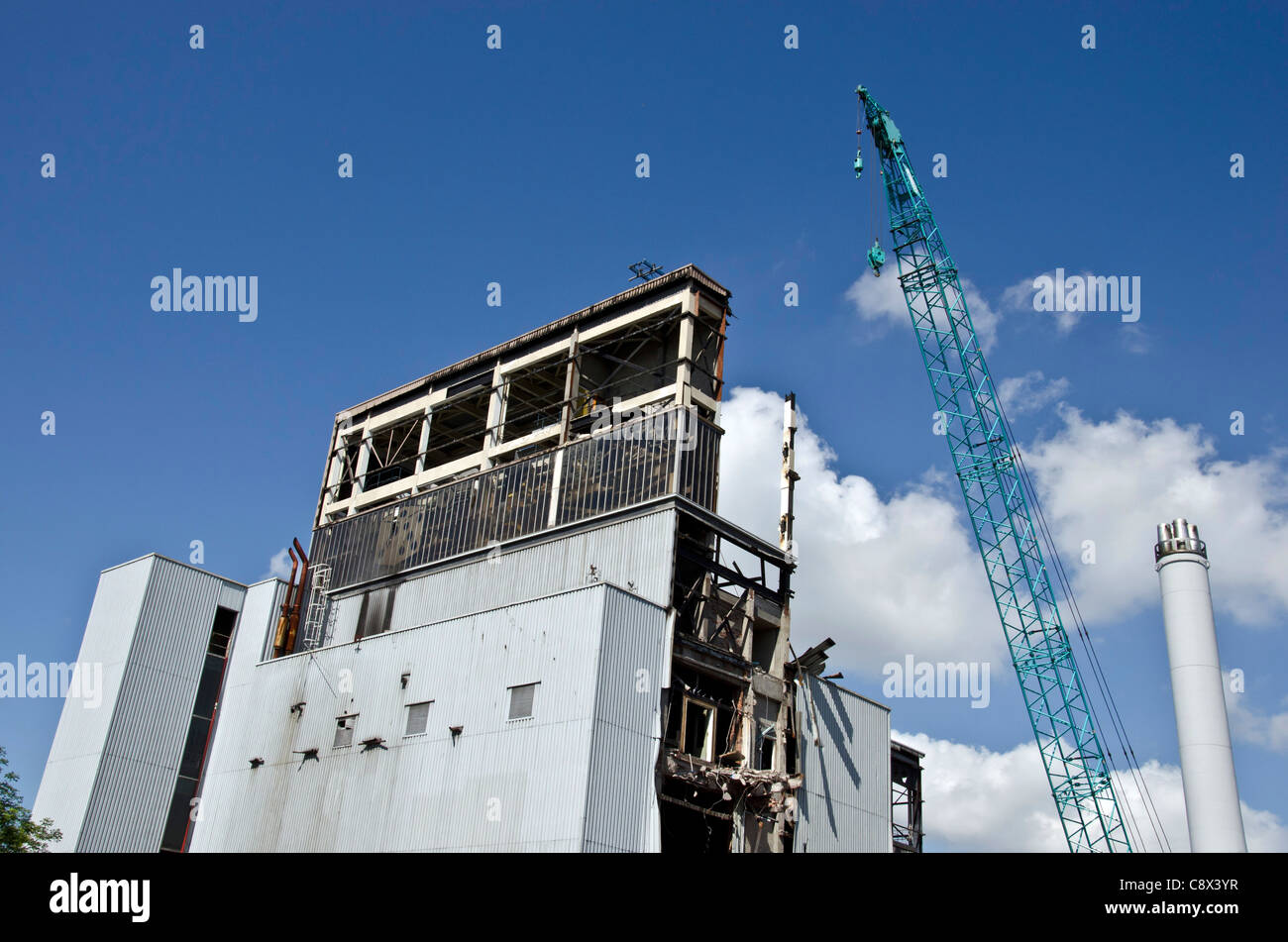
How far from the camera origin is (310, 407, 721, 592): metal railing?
155 feet

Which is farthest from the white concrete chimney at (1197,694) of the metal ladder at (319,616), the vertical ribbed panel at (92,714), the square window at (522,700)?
the vertical ribbed panel at (92,714)

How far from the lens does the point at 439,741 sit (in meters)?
42.9

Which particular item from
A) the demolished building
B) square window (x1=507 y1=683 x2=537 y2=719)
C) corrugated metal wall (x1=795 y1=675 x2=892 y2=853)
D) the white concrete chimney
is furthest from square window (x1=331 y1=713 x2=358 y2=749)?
the white concrete chimney

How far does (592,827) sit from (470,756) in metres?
6.59

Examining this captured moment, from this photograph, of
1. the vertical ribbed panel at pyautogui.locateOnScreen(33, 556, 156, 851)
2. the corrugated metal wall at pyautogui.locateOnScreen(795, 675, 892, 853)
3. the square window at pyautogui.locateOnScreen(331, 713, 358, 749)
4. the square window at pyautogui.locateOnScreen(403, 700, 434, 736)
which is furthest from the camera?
the vertical ribbed panel at pyautogui.locateOnScreen(33, 556, 156, 851)

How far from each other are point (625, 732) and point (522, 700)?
172 inches

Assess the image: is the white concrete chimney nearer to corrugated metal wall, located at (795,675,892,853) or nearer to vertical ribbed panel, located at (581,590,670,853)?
corrugated metal wall, located at (795,675,892,853)

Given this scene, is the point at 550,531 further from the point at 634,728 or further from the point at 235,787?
the point at 235,787

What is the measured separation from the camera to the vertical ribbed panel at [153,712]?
171 feet

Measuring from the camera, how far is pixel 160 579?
186 feet

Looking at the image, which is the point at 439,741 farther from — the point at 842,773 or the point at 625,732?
the point at 842,773

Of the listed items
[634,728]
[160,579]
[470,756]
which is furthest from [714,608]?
[160,579]

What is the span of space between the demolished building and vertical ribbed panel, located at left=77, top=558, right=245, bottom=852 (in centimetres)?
14
